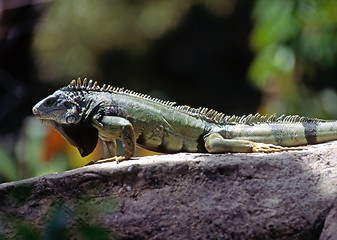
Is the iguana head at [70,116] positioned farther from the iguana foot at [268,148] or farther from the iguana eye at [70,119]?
the iguana foot at [268,148]

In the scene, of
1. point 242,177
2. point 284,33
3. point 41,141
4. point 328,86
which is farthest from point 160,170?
point 328,86

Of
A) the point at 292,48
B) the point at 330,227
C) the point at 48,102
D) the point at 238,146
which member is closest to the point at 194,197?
the point at 238,146

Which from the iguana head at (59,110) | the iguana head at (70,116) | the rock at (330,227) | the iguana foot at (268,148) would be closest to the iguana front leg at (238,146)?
the iguana foot at (268,148)

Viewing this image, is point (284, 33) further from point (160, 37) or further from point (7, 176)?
point (160, 37)

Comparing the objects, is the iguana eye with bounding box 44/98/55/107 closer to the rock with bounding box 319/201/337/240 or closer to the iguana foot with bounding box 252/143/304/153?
the iguana foot with bounding box 252/143/304/153

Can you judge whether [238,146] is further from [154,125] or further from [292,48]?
[292,48]

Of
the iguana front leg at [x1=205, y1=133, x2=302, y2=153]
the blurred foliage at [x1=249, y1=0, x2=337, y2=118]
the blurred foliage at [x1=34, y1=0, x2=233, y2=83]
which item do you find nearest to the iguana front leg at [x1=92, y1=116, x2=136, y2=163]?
the iguana front leg at [x1=205, y1=133, x2=302, y2=153]
